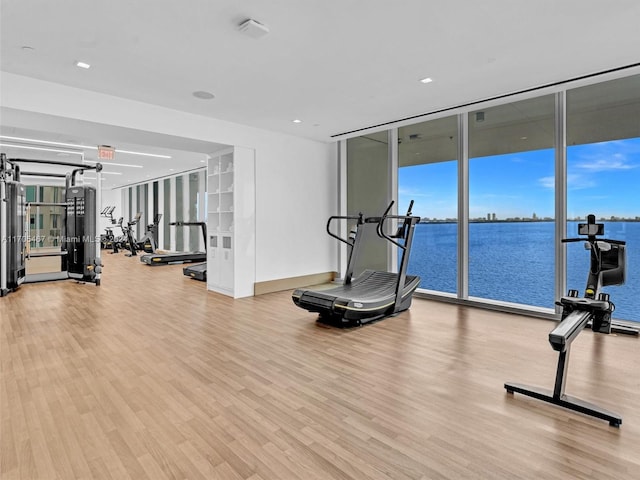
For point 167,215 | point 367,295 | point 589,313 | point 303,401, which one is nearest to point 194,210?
point 167,215

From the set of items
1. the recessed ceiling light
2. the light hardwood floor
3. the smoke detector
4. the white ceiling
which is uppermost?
the recessed ceiling light

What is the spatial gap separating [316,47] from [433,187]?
3770mm

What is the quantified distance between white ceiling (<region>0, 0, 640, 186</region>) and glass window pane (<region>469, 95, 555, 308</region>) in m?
0.70

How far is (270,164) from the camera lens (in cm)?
673

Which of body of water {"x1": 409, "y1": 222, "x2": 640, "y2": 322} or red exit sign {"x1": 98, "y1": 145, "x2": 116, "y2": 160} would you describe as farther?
red exit sign {"x1": 98, "y1": 145, "x2": 116, "y2": 160}

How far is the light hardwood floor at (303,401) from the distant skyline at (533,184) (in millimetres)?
1746

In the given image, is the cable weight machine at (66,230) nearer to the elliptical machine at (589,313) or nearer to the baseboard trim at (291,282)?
the baseboard trim at (291,282)

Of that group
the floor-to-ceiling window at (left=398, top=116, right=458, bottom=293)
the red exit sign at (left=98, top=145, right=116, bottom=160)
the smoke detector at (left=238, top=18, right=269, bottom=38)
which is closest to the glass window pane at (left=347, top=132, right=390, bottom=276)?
the floor-to-ceiling window at (left=398, top=116, right=458, bottom=293)

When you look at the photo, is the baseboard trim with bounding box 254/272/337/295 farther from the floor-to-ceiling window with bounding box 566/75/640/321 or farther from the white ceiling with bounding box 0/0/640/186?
the floor-to-ceiling window with bounding box 566/75/640/321

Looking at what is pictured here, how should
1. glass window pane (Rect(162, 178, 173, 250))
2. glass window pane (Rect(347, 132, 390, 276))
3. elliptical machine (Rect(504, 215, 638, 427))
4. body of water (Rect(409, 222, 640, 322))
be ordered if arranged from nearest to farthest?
elliptical machine (Rect(504, 215, 638, 427))
body of water (Rect(409, 222, 640, 322))
glass window pane (Rect(347, 132, 390, 276))
glass window pane (Rect(162, 178, 173, 250))

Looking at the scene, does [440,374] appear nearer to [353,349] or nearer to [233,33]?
[353,349]

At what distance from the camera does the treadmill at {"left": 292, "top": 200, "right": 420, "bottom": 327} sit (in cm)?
440

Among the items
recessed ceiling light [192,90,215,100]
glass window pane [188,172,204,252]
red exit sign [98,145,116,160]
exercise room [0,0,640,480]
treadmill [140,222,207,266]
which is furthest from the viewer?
glass window pane [188,172,204,252]

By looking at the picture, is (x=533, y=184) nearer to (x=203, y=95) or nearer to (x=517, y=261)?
(x=517, y=261)
